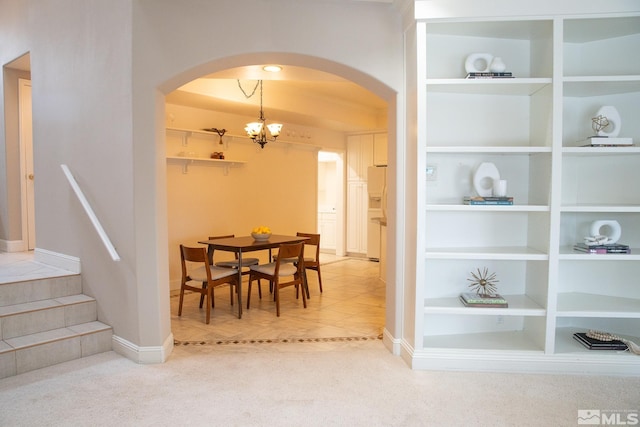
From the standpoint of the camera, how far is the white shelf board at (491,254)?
287cm

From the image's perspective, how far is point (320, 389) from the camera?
104 inches

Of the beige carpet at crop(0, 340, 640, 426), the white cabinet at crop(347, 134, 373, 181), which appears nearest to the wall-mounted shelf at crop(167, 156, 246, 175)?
the beige carpet at crop(0, 340, 640, 426)

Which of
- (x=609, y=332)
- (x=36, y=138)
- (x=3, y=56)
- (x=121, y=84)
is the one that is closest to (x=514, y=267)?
(x=609, y=332)

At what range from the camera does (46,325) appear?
324 cm

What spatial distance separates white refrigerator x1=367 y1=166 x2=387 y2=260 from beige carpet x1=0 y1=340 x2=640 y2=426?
187 inches

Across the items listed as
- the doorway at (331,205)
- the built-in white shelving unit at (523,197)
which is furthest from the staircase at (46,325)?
the doorway at (331,205)

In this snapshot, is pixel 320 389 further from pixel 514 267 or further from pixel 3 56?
pixel 3 56

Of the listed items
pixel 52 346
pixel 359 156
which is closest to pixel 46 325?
pixel 52 346

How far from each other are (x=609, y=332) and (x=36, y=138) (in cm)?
545

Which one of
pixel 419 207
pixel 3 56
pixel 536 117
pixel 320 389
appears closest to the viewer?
pixel 320 389

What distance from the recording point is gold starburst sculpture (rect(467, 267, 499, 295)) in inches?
126

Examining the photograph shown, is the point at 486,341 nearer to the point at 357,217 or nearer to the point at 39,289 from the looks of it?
the point at 39,289

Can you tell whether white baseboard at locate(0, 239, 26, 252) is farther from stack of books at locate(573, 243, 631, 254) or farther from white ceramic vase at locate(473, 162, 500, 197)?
stack of books at locate(573, 243, 631, 254)

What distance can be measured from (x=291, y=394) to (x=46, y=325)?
2094 millimetres
